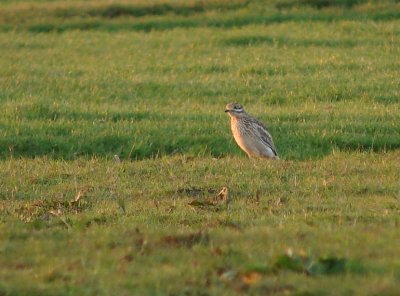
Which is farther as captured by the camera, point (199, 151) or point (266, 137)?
point (199, 151)

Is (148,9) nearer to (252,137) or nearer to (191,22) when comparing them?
(191,22)

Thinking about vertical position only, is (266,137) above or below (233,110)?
below

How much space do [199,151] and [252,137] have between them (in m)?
0.91

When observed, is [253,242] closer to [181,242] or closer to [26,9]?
[181,242]

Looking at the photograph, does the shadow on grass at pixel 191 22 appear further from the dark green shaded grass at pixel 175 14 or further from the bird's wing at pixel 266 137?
the bird's wing at pixel 266 137

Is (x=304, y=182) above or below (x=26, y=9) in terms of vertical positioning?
above

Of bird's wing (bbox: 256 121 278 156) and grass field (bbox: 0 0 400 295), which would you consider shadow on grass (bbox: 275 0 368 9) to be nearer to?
grass field (bbox: 0 0 400 295)

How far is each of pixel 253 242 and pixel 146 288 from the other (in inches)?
56.1

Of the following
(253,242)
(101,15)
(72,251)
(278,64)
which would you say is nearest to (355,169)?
(253,242)

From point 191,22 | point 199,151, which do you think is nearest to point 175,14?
point 191,22

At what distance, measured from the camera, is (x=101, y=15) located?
30.6 meters

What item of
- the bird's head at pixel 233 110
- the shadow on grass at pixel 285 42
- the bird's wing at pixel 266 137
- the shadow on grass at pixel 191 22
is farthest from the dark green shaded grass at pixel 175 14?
the bird's wing at pixel 266 137

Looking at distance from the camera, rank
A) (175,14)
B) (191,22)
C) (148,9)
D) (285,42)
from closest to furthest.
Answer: (285,42) < (191,22) < (175,14) < (148,9)

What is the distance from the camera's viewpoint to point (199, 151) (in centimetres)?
1432
